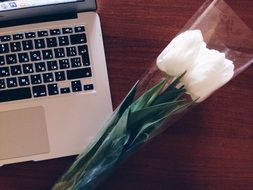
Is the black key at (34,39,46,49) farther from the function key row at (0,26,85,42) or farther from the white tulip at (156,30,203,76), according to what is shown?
the white tulip at (156,30,203,76)

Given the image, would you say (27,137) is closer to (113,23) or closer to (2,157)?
(2,157)

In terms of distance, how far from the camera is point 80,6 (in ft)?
2.46

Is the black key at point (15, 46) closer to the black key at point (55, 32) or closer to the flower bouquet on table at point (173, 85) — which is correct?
the black key at point (55, 32)

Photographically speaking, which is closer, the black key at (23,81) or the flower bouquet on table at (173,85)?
the flower bouquet on table at (173,85)

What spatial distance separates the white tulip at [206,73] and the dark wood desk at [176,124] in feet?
0.62

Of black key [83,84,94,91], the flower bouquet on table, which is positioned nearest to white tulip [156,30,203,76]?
the flower bouquet on table

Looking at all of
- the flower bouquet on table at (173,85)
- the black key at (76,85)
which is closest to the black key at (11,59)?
the black key at (76,85)

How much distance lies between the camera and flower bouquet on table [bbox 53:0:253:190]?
595 mm

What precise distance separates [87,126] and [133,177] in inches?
4.6

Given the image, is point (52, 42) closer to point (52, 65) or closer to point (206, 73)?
point (52, 65)

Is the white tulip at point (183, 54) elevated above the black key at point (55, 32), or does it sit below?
below

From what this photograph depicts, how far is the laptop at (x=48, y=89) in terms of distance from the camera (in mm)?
752

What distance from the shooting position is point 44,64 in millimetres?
757

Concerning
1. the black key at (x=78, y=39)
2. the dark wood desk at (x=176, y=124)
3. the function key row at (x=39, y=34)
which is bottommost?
the dark wood desk at (x=176, y=124)
